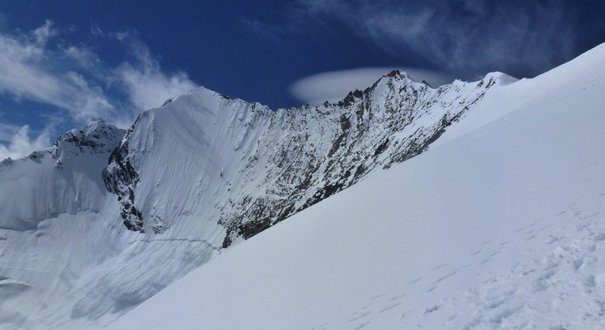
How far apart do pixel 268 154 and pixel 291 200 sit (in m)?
39.5

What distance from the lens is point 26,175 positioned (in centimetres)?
17888

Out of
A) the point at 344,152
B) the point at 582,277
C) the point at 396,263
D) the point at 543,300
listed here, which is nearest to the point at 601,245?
the point at 582,277

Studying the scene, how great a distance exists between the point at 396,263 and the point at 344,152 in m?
141

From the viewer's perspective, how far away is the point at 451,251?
429 inches

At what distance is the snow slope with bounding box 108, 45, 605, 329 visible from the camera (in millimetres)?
7406

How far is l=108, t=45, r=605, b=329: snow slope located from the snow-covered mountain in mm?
98

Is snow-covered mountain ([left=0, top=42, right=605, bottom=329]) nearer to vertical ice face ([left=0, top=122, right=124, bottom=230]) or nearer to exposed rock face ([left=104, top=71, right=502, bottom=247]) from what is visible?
vertical ice face ([left=0, top=122, right=124, bottom=230])

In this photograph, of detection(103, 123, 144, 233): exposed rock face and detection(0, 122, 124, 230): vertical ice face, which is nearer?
detection(0, 122, 124, 230): vertical ice face

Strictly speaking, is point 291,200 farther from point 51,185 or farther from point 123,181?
point 51,185

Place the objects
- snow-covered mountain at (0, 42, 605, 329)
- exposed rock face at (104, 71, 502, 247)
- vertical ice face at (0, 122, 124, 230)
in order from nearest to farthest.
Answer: snow-covered mountain at (0, 42, 605, 329), exposed rock face at (104, 71, 502, 247), vertical ice face at (0, 122, 124, 230)

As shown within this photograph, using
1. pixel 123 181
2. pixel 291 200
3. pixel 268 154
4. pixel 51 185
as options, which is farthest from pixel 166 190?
pixel 291 200

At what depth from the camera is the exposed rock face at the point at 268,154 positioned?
446 ft

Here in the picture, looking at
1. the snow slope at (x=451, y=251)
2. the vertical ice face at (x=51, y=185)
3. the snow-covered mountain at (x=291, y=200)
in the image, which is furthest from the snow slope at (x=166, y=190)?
the snow slope at (x=451, y=251)

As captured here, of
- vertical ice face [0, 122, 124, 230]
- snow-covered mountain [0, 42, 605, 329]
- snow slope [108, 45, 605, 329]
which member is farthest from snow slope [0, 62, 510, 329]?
snow slope [108, 45, 605, 329]
